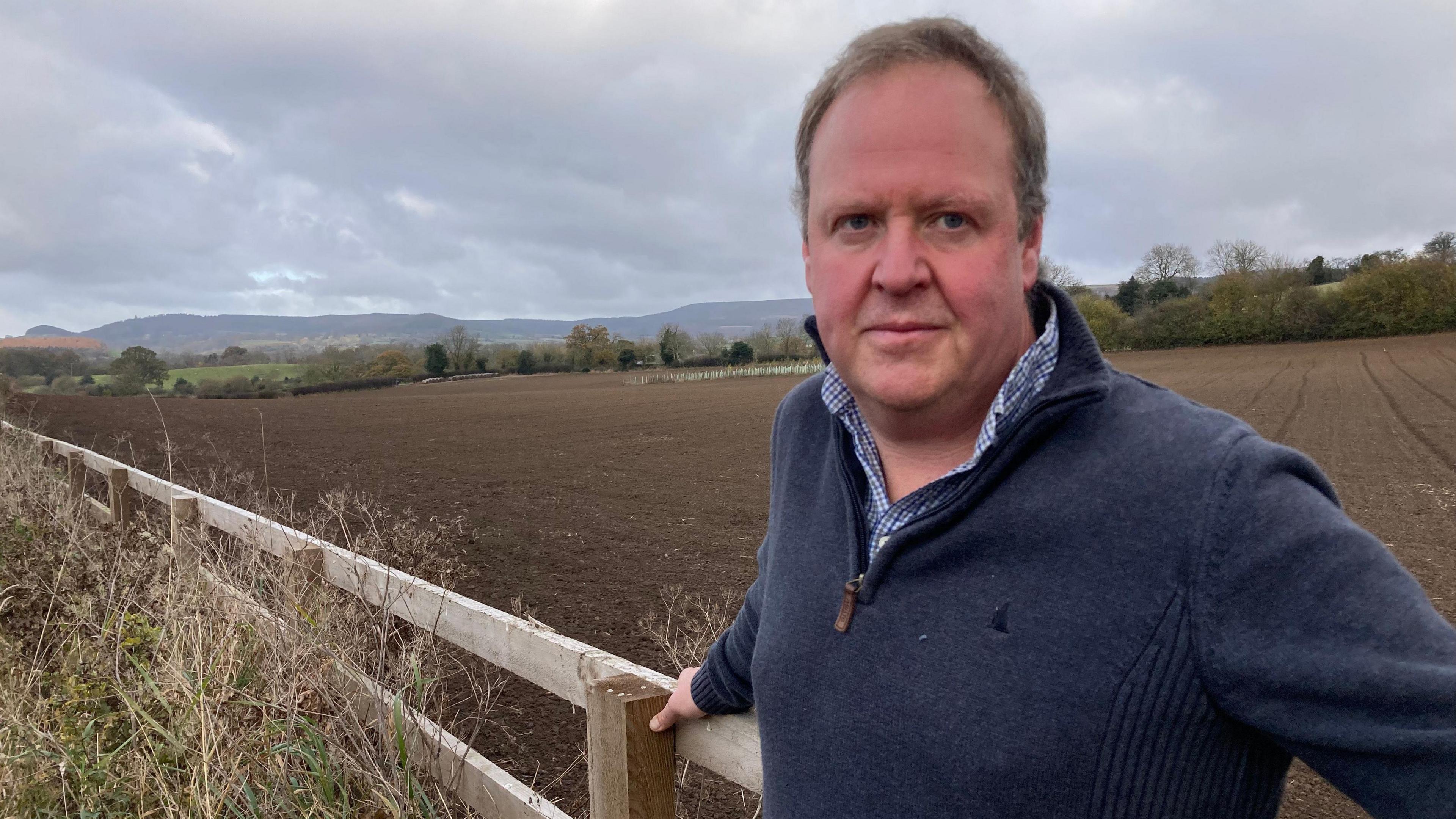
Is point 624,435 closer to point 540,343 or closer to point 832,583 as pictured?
point 832,583

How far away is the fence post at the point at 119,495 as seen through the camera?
239 inches

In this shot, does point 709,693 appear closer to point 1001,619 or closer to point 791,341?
point 1001,619

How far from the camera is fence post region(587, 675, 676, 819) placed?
1943 millimetres

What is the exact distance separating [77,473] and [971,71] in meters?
8.77

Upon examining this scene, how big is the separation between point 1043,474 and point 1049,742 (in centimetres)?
35

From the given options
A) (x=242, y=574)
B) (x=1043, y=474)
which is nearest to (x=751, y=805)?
(x=242, y=574)

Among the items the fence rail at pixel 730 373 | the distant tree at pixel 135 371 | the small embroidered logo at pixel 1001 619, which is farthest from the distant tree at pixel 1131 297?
the small embroidered logo at pixel 1001 619

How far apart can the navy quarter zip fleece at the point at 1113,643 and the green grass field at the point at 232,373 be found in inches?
2580

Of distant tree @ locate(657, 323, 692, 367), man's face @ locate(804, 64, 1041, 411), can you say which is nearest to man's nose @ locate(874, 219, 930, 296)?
man's face @ locate(804, 64, 1041, 411)

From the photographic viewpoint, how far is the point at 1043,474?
1184 millimetres

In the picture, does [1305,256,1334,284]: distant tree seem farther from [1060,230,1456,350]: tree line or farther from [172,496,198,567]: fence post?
[172,496,198,567]: fence post

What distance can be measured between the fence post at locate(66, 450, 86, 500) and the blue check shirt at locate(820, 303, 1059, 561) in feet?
26.7

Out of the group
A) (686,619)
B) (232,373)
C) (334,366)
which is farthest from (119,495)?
(232,373)

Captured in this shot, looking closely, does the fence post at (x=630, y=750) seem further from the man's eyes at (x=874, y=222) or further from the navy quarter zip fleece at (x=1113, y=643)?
the man's eyes at (x=874, y=222)
